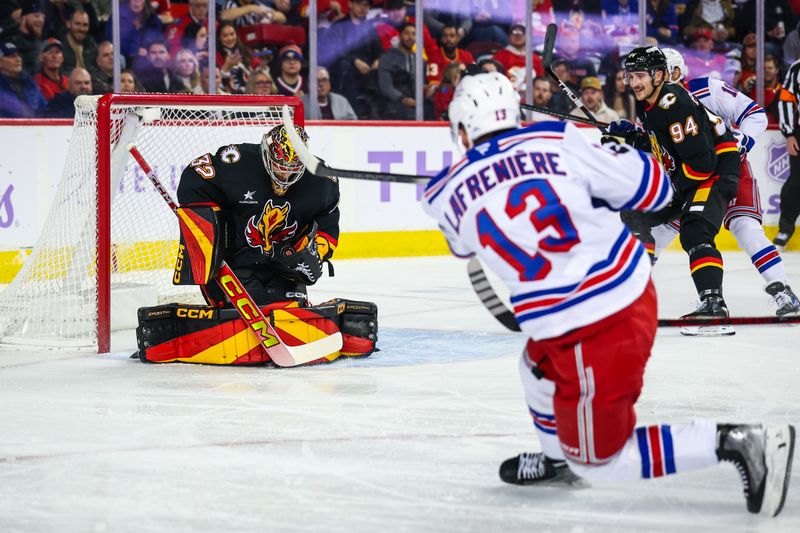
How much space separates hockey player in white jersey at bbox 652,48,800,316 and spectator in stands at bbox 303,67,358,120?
289cm

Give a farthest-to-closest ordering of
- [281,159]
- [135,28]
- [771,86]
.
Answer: [771,86]
[135,28]
[281,159]

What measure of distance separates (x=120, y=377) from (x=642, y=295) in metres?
1.98

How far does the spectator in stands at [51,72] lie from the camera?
659 centimetres

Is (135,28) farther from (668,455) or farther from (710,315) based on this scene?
(668,455)

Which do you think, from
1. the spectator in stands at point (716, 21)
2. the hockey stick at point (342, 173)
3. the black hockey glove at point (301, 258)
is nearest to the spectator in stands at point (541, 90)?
the spectator in stands at point (716, 21)

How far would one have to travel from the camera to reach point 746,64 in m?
8.86

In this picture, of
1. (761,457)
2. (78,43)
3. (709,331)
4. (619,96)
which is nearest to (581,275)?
(761,457)

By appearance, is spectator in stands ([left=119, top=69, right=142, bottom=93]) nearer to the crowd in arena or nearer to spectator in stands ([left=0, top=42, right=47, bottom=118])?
the crowd in arena

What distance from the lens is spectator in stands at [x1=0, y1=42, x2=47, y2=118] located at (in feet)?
21.3

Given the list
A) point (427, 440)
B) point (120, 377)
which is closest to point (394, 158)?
point (120, 377)

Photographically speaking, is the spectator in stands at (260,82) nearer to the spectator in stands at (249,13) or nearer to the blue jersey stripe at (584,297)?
the spectator in stands at (249,13)

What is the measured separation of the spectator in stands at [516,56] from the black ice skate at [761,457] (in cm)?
604

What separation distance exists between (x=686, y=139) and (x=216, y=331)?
1836mm

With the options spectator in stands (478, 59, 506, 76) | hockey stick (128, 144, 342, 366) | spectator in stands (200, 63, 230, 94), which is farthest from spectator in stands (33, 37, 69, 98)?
hockey stick (128, 144, 342, 366)
